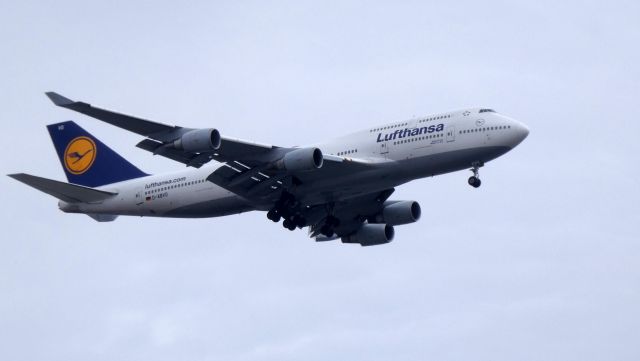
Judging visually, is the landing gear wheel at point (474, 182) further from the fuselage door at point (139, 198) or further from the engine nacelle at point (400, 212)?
the fuselage door at point (139, 198)

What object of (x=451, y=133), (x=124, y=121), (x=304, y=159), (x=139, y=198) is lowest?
(x=139, y=198)

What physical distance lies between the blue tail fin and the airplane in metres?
0.05

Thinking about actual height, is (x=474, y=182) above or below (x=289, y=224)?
above

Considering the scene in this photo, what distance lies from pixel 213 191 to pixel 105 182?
724 cm

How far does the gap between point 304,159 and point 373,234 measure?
12.0 metres

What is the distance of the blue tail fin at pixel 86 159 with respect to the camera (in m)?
62.7

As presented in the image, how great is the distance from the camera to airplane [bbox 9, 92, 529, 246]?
53.3 metres

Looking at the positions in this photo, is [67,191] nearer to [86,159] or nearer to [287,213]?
[86,159]

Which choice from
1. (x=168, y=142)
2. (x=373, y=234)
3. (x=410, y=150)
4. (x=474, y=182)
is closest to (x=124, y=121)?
(x=168, y=142)

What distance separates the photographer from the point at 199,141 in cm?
5125

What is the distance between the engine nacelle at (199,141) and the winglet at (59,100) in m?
5.34

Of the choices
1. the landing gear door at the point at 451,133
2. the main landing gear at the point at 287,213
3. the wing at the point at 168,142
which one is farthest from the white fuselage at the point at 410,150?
the wing at the point at 168,142

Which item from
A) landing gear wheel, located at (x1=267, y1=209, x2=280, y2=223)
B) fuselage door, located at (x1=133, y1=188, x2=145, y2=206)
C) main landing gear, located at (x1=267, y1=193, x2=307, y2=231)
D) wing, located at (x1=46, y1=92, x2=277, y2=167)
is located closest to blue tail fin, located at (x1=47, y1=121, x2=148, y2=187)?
fuselage door, located at (x1=133, y1=188, x2=145, y2=206)

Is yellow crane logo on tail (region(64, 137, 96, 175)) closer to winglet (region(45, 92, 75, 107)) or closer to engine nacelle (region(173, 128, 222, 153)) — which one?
engine nacelle (region(173, 128, 222, 153))
